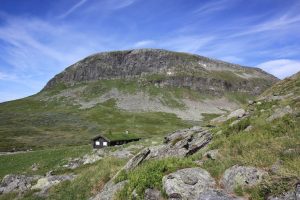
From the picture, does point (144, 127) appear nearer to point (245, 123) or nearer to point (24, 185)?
point (24, 185)

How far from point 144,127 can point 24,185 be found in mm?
151724

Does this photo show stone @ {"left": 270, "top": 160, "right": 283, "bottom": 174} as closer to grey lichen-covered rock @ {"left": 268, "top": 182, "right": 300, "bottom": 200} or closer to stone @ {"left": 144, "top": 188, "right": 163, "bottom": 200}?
grey lichen-covered rock @ {"left": 268, "top": 182, "right": 300, "bottom": 200}

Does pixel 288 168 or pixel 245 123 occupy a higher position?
pixel 245 123

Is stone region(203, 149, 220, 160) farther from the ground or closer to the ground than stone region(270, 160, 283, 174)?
farther from the ground

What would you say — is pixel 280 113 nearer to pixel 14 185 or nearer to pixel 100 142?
pixel 14 185

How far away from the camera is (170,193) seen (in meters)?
12.3

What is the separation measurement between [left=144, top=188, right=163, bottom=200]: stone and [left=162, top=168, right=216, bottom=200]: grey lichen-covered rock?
38cm

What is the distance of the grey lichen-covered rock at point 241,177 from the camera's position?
38.6 feet

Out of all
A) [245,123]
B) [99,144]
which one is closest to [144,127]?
[99,144]

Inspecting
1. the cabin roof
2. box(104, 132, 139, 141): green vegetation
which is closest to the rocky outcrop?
the cabin roof

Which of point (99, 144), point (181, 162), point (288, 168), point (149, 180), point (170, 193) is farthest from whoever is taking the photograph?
point (99, 144)

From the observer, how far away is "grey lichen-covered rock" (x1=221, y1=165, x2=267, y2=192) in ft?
38.6

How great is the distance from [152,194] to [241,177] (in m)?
3.36

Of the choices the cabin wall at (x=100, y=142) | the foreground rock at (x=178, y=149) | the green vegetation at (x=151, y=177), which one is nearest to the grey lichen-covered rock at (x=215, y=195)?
the green vegetation at (x=151, y=177)
